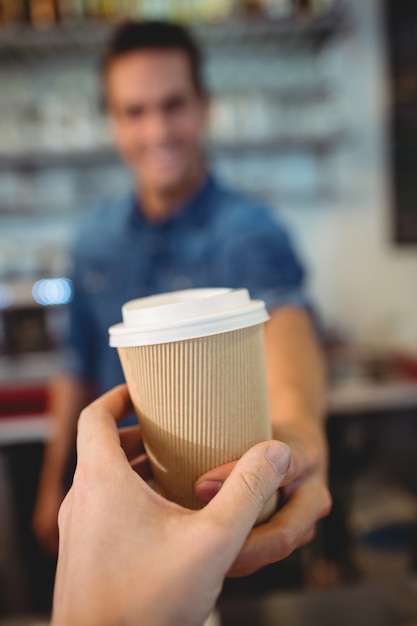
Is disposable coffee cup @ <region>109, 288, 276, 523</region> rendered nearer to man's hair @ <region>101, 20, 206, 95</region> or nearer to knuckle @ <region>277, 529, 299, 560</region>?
knuckle @ <region>277, 529, 299, 560</region>

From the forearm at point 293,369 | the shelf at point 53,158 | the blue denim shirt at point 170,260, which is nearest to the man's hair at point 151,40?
the blue denim shirt at point 170,260

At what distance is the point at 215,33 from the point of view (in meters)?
2.34

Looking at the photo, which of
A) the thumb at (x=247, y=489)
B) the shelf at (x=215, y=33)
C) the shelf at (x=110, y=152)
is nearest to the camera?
the thumb at (x=247, y=489)

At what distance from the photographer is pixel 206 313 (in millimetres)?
405

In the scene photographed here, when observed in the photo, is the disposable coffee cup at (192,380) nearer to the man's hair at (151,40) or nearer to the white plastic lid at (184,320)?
the white plastic lid at (184,320)

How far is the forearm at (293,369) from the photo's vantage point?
0.64m

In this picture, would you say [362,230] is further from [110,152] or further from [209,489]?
[209,489]

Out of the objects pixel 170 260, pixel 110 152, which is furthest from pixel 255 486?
pixel 110 152

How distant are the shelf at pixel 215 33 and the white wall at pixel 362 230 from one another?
0.19 meters

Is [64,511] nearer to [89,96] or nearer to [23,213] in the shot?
[23,213]

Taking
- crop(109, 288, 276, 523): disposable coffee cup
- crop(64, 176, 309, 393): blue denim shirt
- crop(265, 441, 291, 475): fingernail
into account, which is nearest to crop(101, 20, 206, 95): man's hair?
crop(64, 176, 309, 393): blue denim shirt

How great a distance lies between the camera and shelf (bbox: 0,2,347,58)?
2.20m

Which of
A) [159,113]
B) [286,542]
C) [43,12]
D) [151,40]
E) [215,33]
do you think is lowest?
[286,542]

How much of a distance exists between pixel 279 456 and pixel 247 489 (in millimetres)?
56
